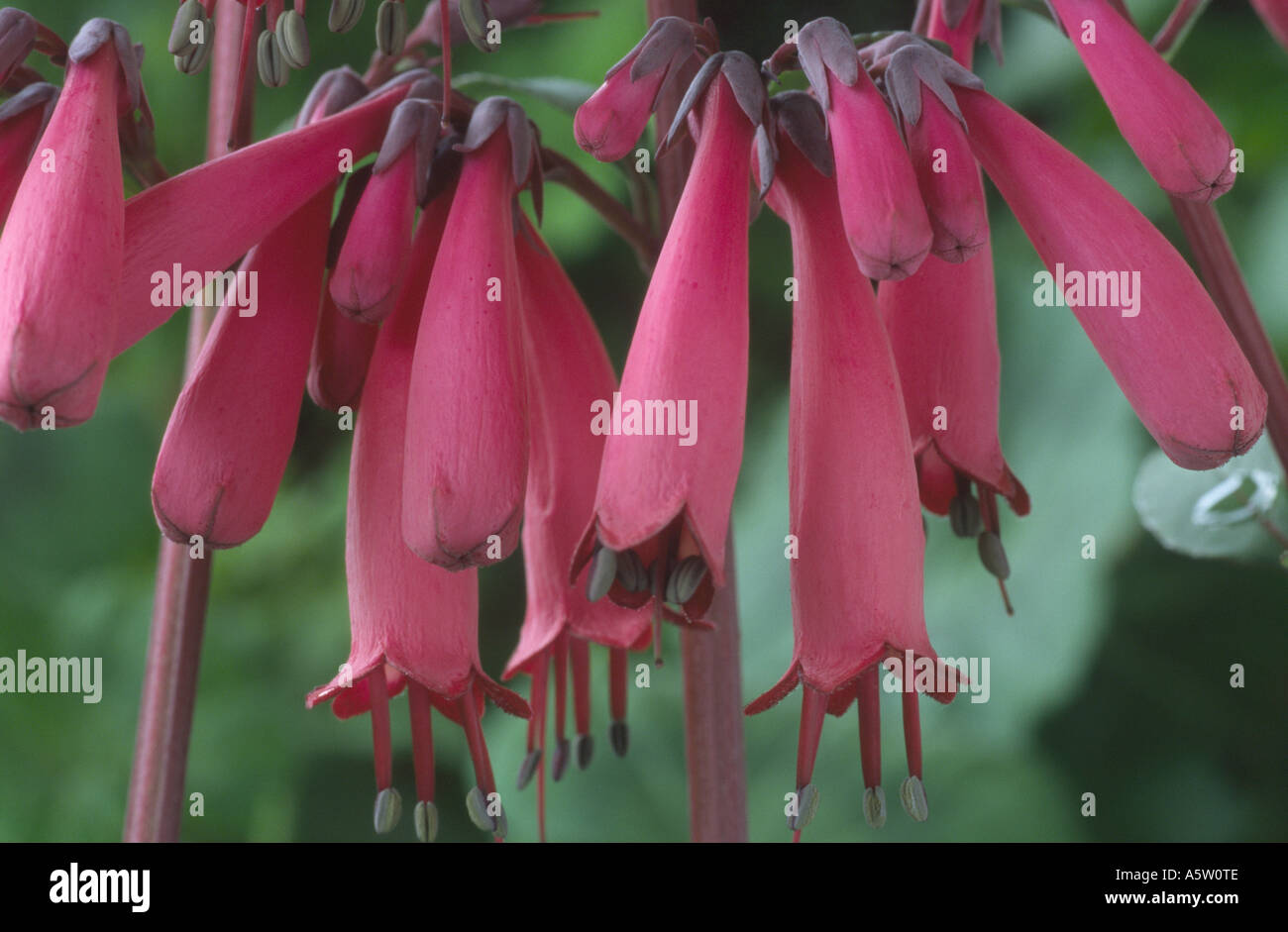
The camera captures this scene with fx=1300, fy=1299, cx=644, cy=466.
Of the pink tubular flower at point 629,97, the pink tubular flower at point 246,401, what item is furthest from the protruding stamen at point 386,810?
the pink tubular flower at point 629,97

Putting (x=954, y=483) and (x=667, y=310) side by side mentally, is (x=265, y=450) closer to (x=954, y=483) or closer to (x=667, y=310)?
(x=667, y=310)

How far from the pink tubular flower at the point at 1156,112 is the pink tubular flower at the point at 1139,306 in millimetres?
18

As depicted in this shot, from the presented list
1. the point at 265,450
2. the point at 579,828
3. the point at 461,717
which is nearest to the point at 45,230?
the point at 265,450

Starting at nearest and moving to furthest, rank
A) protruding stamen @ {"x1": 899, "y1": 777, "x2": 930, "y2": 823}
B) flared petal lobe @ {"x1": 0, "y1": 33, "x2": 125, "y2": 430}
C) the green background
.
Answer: flared petal lobe @ {"x1": 0, "y1": 33, "x2": 125, "y2": 430} < protruding stamen @ {"x1": 899, "y1": 777, "x2": 930, "y2": 823} < the green background

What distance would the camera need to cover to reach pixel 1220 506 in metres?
0.62

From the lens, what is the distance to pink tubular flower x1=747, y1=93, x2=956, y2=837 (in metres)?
0.42

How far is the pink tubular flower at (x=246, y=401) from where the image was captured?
42 cm

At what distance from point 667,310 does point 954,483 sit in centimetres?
20

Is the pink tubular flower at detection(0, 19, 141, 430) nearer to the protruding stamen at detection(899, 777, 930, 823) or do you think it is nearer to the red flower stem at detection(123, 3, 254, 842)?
the red flower stem at detection(123, 3, 254, 842)

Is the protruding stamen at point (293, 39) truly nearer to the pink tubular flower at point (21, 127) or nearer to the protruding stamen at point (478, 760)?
the pink tubular flower at point (21, 127)

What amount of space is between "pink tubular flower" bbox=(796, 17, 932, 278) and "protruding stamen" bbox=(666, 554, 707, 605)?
10 cm

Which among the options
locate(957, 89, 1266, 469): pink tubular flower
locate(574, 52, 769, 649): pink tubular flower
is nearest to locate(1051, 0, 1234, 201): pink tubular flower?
locate(957, 89, 1266, 469): pink tubular flower

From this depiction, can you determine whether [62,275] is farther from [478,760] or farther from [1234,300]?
[1234,300]
